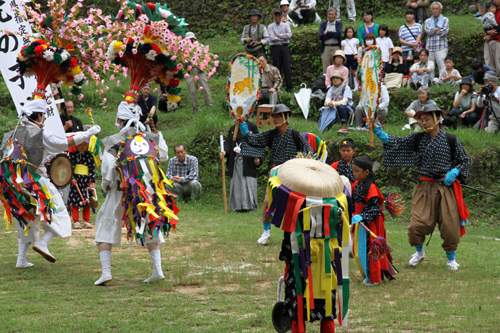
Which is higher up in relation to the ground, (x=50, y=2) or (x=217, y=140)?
(x=50, y=2)

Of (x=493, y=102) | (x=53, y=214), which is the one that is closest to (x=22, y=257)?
(x=53, y=214)

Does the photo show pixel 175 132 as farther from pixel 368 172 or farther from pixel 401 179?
pixel 368 172

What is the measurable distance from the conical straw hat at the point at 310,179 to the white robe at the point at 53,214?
3.53 m

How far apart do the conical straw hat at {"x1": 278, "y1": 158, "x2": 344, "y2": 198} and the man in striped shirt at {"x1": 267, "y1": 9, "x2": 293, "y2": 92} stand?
10.7m

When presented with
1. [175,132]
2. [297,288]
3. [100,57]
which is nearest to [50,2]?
[100,57]

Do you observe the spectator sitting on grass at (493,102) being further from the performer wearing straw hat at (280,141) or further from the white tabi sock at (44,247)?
the white tabi sock at (44,247)

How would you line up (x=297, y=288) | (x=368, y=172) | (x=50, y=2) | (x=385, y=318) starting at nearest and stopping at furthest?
(x=297, y=288)
(x=385, y=318)
(x=368, y=172)
(x=50, y=2)

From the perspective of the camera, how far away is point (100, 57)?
738 cm

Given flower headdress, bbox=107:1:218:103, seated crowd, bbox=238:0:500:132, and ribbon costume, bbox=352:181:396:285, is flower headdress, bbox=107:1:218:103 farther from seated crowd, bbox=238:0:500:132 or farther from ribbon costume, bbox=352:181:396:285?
seated crowd, bbox=238:0:500:132

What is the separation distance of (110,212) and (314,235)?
2.95 metres

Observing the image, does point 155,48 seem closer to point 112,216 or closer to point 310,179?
point 112,216

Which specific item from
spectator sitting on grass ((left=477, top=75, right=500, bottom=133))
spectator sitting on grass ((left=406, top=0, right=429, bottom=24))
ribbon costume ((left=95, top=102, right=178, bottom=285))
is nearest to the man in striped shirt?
spectator sitting on grass ((left=406, top=0, right=429, bottom=24))

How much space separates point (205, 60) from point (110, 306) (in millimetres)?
3036

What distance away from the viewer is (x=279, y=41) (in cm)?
1473
